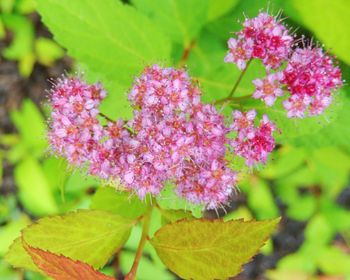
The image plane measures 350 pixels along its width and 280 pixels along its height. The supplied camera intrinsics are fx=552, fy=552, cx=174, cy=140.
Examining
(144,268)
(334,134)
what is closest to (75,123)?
(334,134)

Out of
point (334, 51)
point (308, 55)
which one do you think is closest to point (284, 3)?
point (334, 51)

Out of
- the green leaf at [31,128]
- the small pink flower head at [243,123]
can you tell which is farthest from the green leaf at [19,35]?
the small pink flower head at [243,123]

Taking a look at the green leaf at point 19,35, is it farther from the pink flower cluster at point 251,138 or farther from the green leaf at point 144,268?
the pink flower cluster at point 251,138

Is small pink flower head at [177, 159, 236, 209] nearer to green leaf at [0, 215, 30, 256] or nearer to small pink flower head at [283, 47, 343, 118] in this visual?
small pink flower head at [283, 47, 343, 118]

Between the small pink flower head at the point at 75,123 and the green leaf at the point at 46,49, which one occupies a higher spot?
the green leaf at the point at 46,49

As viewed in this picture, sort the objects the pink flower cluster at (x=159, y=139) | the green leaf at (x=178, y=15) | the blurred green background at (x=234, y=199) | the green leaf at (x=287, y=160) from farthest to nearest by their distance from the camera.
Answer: the green leaf at (x=287, y=160) → the blurred green background at (x=234, y=199) → the green leaf at (x=178, y=15) → the pink flower cluster at (x=159, y=139)

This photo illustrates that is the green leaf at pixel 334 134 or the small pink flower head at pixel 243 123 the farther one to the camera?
the green leaf at pixel 334 134
